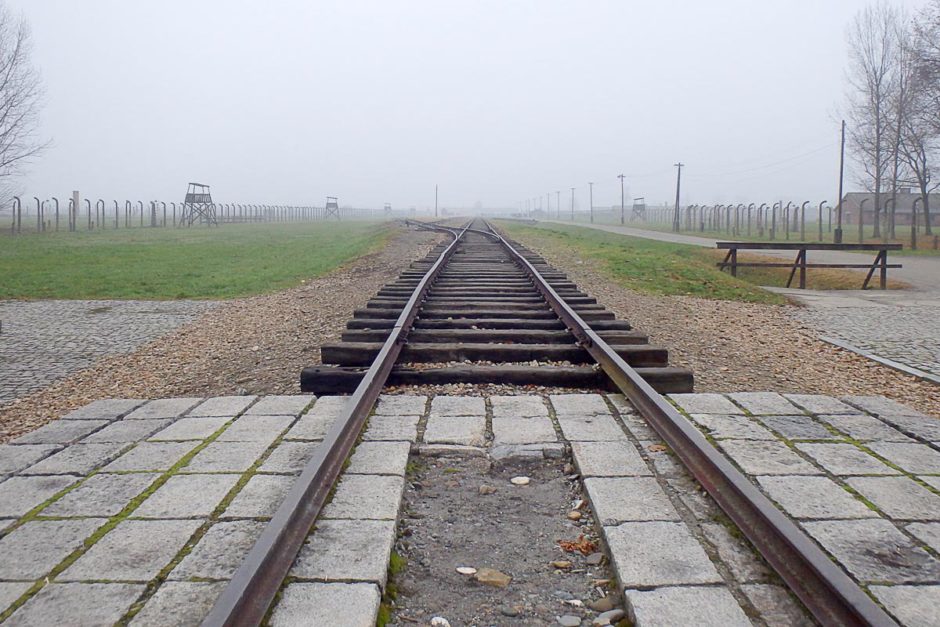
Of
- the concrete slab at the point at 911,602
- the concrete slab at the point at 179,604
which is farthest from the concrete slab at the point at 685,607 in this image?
the concrete slab at the point at 179,604

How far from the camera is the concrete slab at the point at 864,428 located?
12.9 ft

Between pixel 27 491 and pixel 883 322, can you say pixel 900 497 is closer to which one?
pixel 27 491

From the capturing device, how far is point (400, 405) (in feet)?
14.7

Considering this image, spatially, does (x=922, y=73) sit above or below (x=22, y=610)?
above

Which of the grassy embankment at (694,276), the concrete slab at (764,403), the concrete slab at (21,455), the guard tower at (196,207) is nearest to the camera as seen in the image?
the concrete slab at (21,455)

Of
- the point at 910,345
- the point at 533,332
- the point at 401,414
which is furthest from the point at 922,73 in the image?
the point at 401,414

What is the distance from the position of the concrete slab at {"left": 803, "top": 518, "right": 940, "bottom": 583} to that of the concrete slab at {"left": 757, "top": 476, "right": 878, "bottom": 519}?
73 millimetres

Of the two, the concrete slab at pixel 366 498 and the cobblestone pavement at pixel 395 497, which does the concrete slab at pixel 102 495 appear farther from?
the concrete slab at pixel 366 498

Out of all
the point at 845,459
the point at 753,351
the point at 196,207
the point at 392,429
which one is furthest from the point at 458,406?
the point at 196,207

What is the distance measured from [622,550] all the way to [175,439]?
8.26ft

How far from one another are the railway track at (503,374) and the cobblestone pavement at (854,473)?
23 cm

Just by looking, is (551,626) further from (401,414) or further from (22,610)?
(401,414)

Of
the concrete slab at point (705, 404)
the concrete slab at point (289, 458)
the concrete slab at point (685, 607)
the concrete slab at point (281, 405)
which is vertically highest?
the concrete slab at point (705, 404)

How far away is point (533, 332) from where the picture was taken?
634 centimetres
